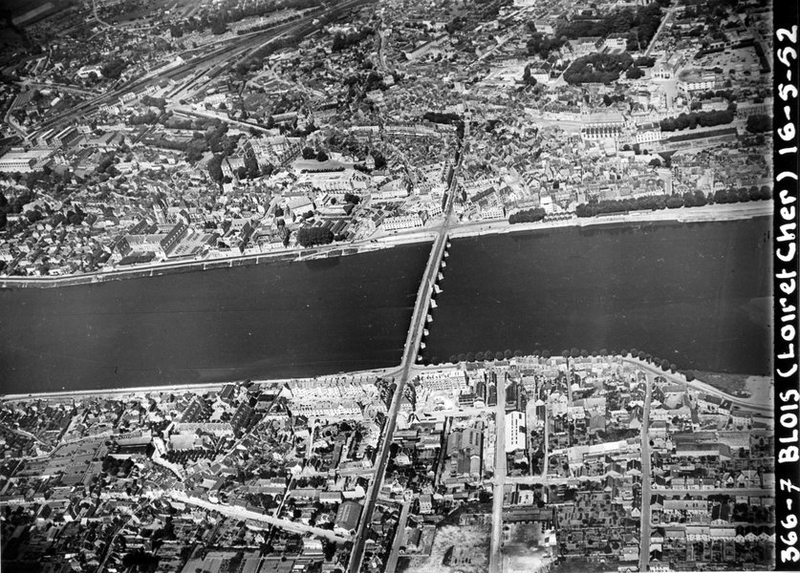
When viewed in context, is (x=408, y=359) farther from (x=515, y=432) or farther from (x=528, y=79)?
(x=528, y=79)

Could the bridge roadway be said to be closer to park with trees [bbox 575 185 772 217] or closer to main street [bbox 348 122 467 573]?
main street [bbox 348 122 467 573]

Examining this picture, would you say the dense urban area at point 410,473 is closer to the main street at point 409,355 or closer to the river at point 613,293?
the main street at point 409,355

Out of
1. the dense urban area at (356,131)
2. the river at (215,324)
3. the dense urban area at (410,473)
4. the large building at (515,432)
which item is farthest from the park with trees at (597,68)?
the large building at (515,432)

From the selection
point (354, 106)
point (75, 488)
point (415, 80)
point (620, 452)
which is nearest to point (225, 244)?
point (354, 106)

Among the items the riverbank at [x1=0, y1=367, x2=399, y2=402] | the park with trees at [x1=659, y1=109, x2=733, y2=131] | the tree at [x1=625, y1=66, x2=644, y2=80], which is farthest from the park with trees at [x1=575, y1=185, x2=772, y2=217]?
the riverbank at [x1=0, y1=367, x2=399, y2=402]

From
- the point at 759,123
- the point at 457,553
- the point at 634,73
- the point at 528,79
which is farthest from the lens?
the point at 528,79

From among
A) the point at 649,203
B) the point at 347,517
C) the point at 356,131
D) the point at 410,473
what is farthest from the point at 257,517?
the point at 649,203

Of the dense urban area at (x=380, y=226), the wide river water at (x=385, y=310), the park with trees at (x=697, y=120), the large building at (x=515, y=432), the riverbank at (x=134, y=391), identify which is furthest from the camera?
the park with trees at (x=697, y=120)
